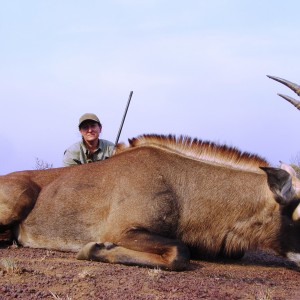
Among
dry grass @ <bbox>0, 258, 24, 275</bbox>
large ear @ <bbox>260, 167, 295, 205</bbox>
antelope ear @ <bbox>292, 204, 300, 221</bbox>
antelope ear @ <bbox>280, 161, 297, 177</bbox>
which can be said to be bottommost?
dry grass @ <bbox>0, 258, 24, 275</bbox>

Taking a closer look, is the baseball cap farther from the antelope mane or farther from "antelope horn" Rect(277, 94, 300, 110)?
"antelope horn" Rect(277, 94, 300, 110)

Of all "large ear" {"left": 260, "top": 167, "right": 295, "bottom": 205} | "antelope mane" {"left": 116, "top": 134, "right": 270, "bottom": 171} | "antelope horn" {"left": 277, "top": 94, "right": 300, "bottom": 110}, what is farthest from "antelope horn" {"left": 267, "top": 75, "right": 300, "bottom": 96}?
"large ear" {"left": 260, "top": 167, "right": 295, "bottom": 205}

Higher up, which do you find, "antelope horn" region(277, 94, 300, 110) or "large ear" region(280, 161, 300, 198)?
→ "antelope horn" region(277, 94, 300, 110)

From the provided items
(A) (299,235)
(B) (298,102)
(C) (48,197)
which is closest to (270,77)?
(B) (298,102)

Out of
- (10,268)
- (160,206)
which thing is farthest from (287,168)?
(10,268)

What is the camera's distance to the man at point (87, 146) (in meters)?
10.3

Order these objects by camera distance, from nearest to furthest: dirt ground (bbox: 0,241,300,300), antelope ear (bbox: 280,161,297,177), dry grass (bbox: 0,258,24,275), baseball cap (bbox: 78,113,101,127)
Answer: dirt ground (bbox: 0,241,300,300), dry grass (bbox: 0,258,24,275), antelope ear (bbox: 280,161,297,177), baseball cap (bbox: 78,113,101,127)

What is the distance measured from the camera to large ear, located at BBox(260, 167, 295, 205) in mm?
6793

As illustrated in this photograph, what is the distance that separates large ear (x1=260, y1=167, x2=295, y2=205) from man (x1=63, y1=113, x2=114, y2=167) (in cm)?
418

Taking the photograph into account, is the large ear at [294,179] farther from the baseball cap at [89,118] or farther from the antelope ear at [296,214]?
the baseball cap at [89,118]

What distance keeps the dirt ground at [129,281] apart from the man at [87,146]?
3.66 meters

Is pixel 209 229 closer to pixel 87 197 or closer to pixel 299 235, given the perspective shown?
pixel 299 235

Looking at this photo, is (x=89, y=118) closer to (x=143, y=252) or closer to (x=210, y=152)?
(x=210, y=152)

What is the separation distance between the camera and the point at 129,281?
5395 millimetres
